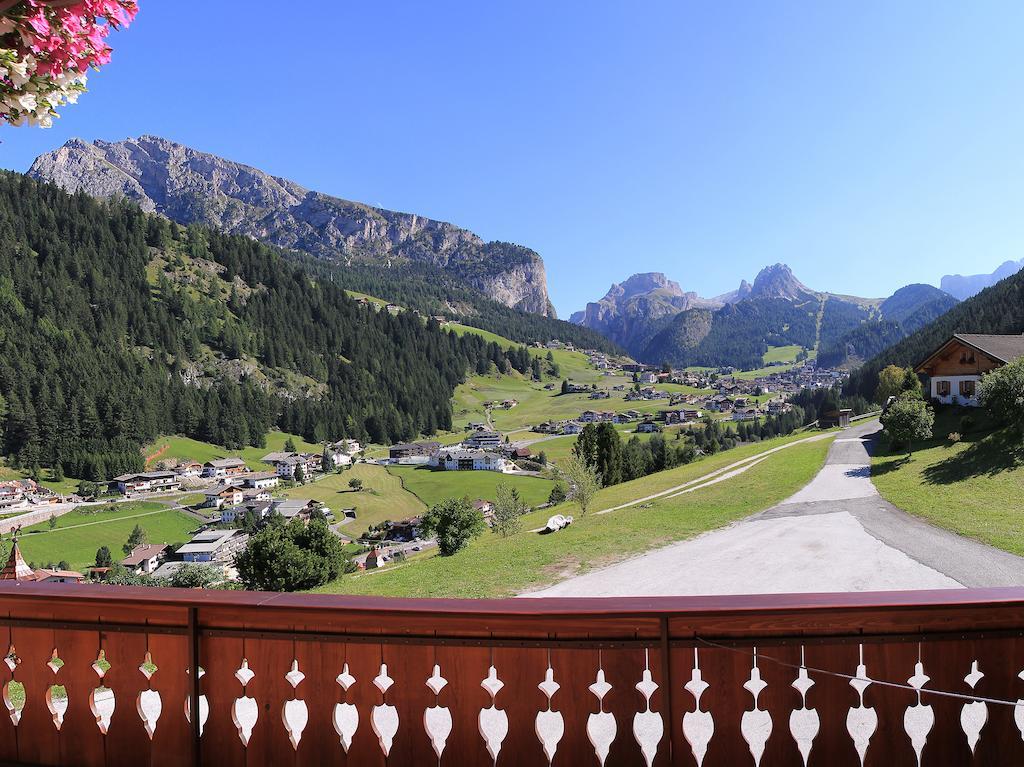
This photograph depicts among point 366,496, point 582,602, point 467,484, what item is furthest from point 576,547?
point 366,496

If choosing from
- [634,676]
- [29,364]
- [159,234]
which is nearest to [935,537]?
[634,676]

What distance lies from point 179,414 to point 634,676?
144 meters

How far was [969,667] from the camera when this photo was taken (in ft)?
7.95

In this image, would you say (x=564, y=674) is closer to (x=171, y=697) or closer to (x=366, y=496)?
(x=171, y=697)

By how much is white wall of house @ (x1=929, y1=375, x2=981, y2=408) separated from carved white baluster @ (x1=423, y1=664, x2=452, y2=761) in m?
37.1

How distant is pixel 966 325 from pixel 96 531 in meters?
131

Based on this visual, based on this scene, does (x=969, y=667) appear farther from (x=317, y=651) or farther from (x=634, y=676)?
(x=317, y=651)

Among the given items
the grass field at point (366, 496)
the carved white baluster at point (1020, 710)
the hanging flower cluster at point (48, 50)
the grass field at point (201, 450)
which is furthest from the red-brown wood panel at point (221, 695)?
the grass field at point (201, 450)

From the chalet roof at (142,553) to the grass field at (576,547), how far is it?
58945 mm

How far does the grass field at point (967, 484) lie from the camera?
14906 mm

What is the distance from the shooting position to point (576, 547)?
15.7m

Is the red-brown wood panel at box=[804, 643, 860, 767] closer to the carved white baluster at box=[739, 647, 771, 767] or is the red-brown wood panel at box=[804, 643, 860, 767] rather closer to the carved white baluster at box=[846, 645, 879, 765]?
the carved white baluster at box=[846, 645, 879, 765]

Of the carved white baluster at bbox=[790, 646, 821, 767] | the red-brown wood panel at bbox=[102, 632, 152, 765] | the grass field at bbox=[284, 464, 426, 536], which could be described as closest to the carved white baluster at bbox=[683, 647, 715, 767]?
the carved white baluster at bbox=[790, 646, 821, 767]

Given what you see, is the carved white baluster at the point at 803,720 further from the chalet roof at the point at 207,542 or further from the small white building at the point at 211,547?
the chalet roof at the point at 207,542
